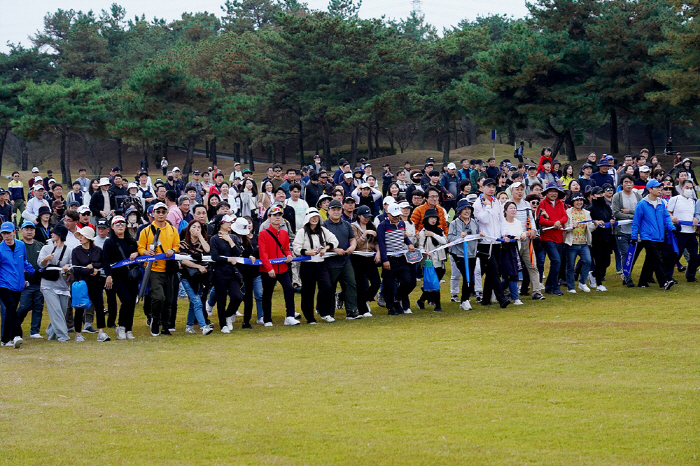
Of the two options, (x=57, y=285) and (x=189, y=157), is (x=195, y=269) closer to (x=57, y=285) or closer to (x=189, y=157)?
(x=57, y=285)

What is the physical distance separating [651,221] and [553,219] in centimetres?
204

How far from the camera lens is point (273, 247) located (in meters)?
13.1

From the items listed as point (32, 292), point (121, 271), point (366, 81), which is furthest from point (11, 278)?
point (366, 81)

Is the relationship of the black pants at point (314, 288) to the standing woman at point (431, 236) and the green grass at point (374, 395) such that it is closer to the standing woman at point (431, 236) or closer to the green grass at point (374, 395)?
the green grass at point (374, 395)

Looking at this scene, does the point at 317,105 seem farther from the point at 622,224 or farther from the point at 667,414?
the point at 667,414

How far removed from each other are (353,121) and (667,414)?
147 ft

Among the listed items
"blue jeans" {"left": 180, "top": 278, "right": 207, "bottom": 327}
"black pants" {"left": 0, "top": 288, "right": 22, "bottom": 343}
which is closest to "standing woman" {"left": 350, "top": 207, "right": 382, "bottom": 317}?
"blue jeans" {"left": 180, "top": 278, "right": 207, "bottom": 327}

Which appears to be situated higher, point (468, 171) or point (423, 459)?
point (468, 171)

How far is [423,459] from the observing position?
6363 millimetres

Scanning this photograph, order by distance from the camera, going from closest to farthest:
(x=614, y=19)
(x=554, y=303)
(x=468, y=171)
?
1. (x=554, y=303)
2. (x=468, y=171)
3. (x=614, y=19)

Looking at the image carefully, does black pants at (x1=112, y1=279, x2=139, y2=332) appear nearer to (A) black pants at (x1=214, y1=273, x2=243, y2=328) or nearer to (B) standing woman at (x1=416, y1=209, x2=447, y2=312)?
(A) black pants at (x1=214, y1=273, x2=243, y2=328)

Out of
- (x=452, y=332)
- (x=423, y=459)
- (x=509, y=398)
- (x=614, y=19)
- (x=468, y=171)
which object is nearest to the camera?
(x=423, y=459)

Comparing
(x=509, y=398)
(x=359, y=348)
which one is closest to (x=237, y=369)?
(x=359, y=348)

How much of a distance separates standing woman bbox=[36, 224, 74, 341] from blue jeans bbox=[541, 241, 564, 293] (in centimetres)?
843
